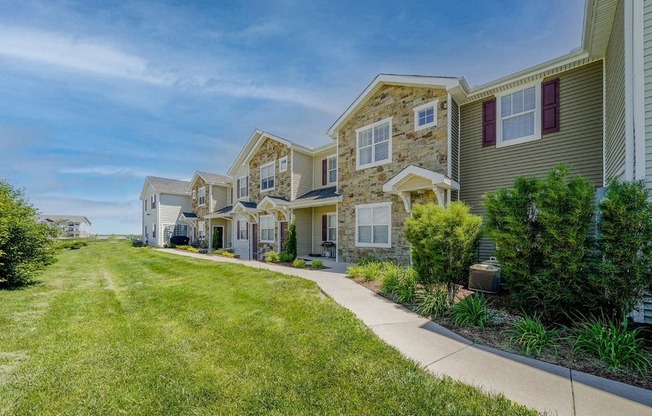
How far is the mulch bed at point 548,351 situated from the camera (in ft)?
11.0

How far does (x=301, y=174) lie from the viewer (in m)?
17.3

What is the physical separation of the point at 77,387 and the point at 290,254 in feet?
36.9

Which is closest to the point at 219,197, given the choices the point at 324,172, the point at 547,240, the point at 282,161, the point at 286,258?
the point at 282,161

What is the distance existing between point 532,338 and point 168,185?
33979 millimetres

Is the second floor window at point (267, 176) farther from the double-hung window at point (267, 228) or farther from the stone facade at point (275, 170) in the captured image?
the double-hung window at point (267, 228)

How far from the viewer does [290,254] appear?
1447cm

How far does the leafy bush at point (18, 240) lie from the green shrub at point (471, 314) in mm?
11349

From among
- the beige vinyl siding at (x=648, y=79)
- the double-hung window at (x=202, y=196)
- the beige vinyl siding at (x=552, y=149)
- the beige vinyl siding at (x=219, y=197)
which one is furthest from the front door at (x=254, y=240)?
the beige vinyl siding at (x=648, y=79)

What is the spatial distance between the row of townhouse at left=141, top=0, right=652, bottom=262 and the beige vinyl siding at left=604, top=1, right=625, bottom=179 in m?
0.02

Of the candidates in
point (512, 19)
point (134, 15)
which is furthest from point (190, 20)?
point (512, 19)

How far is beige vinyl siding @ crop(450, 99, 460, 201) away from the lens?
1001cm

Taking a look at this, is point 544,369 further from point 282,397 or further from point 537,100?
point 537,100

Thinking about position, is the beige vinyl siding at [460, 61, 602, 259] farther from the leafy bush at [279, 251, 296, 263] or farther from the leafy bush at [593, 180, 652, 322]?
the leafy bush at [279, 251, 296, 263]

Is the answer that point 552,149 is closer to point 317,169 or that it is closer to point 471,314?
point 471,314
